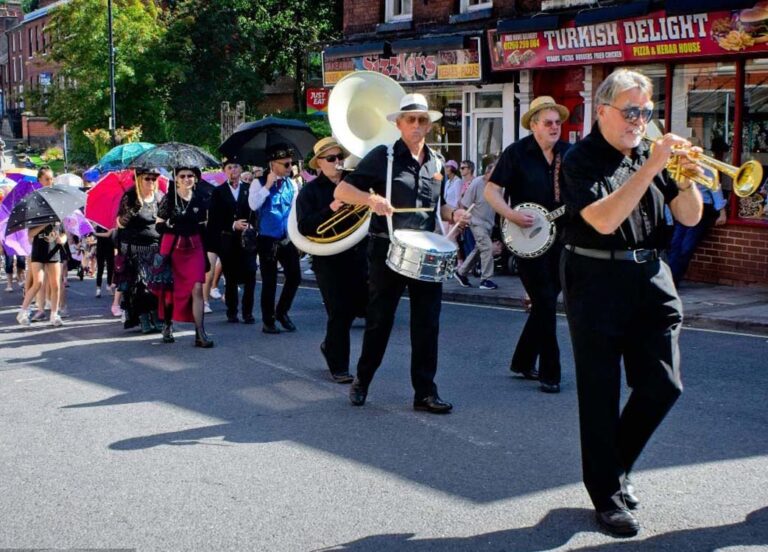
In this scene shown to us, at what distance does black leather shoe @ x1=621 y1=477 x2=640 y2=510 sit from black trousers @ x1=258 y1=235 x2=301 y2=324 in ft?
21.6

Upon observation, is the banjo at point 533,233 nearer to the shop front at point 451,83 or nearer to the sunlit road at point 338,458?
the sunlit road at point 338,458

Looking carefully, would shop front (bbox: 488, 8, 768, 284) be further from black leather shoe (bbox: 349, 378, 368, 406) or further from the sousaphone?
black leather shoe (bbox: 349, 378, 368, 406)

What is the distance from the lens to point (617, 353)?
5066mm

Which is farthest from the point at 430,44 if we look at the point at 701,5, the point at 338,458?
the point at 338,458

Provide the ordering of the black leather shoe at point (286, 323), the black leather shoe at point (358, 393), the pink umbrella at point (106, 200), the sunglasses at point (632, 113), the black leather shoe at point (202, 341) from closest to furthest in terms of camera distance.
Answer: the sunglasses at point (632, 113) → the black leather shoe at point (358, 393) → the black leather shoe at point (202, 341) → the black leather shoe at point (286, 323) → the pink umbrella at point (106, 200)

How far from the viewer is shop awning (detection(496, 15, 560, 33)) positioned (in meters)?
17.2

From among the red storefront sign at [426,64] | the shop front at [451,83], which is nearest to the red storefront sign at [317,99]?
the red storefront sign at [426,64]

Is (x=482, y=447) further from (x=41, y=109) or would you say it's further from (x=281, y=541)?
(x=41, y=109)

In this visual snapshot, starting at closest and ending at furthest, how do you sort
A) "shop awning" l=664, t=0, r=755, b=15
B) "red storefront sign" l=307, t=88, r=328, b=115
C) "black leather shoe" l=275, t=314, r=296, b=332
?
"black leather shoe" l=275, t=314, r=296, b=332 → "shop awning" l=664, t=0, r=755, b=15 → "red storefront sign" l=307, t=88, r=328, b=115

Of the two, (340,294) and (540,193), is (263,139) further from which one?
(540,193)

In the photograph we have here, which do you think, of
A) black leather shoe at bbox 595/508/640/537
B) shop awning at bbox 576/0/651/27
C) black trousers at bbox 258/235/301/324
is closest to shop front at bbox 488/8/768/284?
shop awning at bbox 576/0/651/27

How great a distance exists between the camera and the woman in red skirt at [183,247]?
35.2ft

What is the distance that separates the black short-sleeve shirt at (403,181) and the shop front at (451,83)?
1182 cm

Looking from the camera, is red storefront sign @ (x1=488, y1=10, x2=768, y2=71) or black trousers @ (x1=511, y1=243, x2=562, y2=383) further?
red storefront sign @ (x1=488, y1=10, x2=768, y2=71)
